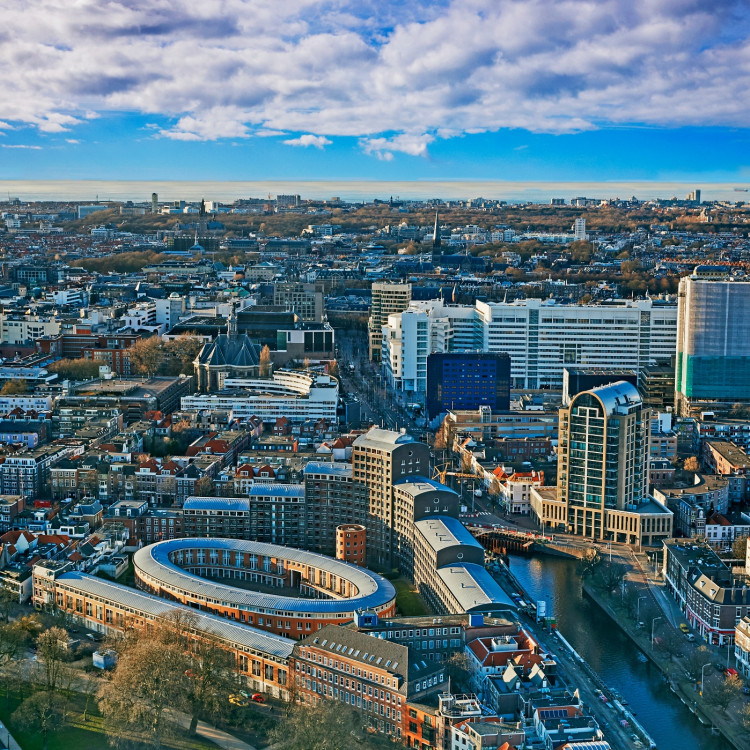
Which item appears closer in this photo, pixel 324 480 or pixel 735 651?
pixel 735 651

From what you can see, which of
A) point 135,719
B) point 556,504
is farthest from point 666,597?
point 135,719

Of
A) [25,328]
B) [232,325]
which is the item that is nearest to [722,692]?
[232,325]

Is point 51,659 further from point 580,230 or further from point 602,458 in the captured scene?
point 580,230

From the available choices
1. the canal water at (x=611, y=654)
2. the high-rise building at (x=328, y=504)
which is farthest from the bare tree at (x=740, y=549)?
the high-rise building at (x=328, y=504)

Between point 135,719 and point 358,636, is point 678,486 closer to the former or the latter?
point 358,636

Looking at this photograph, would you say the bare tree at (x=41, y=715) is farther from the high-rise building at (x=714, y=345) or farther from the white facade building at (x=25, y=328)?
the white facade building at (x=25, y=328)
